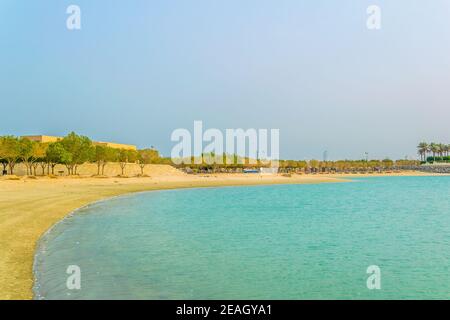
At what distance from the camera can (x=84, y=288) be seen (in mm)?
10352

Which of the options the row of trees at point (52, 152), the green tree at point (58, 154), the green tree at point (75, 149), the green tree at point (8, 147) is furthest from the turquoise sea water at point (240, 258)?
the green tree at point (75, 149)

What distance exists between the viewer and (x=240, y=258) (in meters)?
15.0

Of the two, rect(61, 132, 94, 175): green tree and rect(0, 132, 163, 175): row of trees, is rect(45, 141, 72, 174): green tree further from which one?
rect(61, 132, 94, 175): green tree

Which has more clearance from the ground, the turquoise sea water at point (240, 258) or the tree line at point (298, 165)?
the tree line at point (298, 165)
